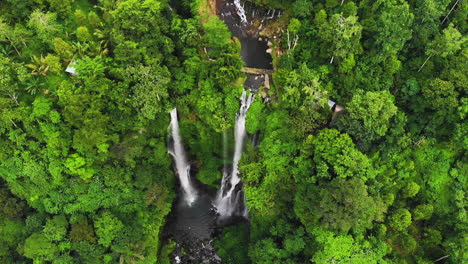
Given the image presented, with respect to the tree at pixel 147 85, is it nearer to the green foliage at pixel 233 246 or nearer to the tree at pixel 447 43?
the green foliage at pixel 233 246

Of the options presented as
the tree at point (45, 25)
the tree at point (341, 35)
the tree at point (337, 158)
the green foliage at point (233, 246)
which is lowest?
the green foliage at point (233, 246)

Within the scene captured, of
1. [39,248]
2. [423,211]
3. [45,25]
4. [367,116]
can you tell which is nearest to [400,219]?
[423,211]

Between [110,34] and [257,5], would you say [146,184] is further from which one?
[257,5]

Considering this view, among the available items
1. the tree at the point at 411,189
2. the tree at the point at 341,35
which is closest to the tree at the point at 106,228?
the tree at the point at 341,35

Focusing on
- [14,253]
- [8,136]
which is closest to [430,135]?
[8,136]

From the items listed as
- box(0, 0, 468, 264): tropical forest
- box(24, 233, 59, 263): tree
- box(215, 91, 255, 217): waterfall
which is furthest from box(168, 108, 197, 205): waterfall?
box(24, 233, 59, 263): tree
